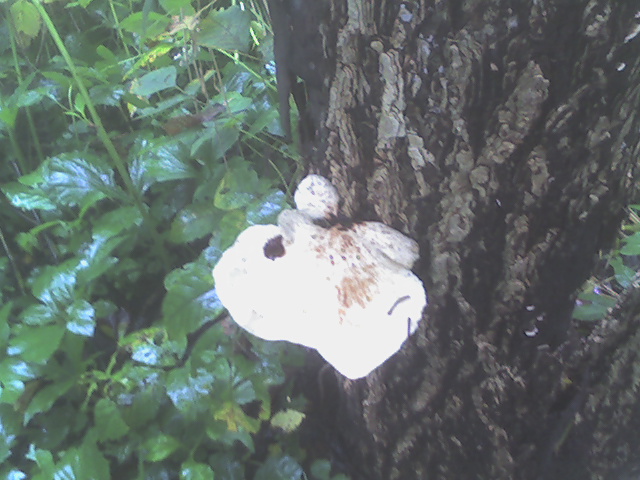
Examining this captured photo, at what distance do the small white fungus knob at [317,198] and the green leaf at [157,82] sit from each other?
453mm

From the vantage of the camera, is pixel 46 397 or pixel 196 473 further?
pixel 46 397

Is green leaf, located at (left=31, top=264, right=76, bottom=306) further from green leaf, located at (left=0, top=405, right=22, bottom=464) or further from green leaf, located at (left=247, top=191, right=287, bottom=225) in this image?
green leaf, located at (left=247, top=191, right=287, bottom=225)

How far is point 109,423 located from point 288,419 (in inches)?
16.9

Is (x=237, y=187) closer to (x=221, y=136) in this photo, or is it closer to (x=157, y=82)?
(x=221, y=136)

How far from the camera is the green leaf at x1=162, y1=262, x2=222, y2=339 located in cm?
97

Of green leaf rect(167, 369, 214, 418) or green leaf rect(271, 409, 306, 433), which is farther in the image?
green leaf rect(271, 409, 306, 433)

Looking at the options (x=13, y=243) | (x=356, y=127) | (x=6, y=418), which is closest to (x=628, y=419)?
(x=356, y=127)

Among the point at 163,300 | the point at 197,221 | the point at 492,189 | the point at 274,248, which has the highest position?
the point at 492,189

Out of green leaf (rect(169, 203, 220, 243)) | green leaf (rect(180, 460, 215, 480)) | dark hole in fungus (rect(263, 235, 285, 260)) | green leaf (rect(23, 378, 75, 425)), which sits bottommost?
green leaf (rect(23, 378, 75, 425))

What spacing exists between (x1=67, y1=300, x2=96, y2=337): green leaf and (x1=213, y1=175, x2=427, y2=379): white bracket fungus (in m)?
0.50

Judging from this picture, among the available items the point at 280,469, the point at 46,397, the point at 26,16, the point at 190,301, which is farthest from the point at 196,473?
the point at 26,16

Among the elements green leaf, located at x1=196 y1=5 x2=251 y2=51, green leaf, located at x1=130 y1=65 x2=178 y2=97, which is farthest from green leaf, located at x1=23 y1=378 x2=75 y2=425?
green leaf, located at x1=196 y1=5 x2=251 y2=51

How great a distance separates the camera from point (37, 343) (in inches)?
43.9

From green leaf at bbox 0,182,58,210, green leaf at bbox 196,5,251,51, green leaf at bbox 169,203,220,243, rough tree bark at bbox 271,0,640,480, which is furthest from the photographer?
green leaf at bbox 0,182,58,210
